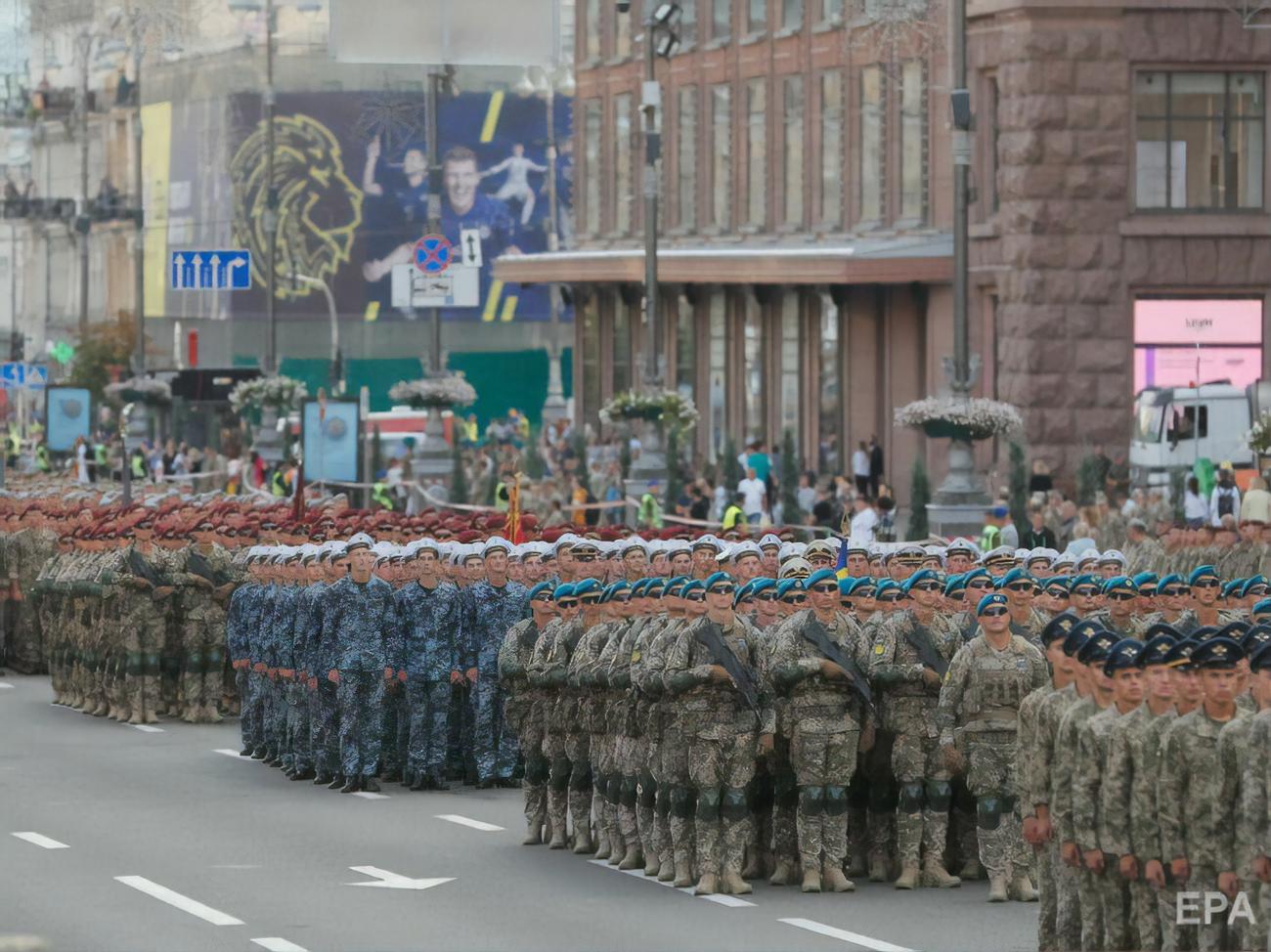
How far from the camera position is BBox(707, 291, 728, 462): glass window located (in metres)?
62.6

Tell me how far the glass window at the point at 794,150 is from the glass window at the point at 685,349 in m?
4.09

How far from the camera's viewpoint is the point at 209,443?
224 feet

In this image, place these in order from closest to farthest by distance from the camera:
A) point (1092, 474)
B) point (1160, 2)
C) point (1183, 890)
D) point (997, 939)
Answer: point (1183, 890)
point (997, 939)
point (1092, 474)
point (1160, 2)

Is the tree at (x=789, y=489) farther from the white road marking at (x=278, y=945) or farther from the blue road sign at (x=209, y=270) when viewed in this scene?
the white road marking at (x=278, y=945)

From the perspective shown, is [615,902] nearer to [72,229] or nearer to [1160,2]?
[1160,2]

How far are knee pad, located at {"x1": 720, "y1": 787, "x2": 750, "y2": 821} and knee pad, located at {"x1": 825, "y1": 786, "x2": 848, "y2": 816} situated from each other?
489mm

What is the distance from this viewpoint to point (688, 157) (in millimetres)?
65375

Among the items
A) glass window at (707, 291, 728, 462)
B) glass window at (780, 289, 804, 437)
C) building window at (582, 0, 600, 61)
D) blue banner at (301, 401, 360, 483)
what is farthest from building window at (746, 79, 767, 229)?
blue banner at (301, 401, 360, 483)

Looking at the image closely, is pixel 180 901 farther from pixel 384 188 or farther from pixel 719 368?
pixel 384 188

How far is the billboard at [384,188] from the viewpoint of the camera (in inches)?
4151

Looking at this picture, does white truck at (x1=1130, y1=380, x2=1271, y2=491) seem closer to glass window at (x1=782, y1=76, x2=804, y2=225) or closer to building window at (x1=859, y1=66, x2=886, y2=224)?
building window at (x1=859, y1=66, x2=886, y2=224)

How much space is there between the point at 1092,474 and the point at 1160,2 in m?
8.76

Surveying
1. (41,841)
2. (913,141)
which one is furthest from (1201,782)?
(913,141)

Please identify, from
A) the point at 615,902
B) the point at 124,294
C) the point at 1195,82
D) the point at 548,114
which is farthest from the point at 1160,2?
the point at 124,294
